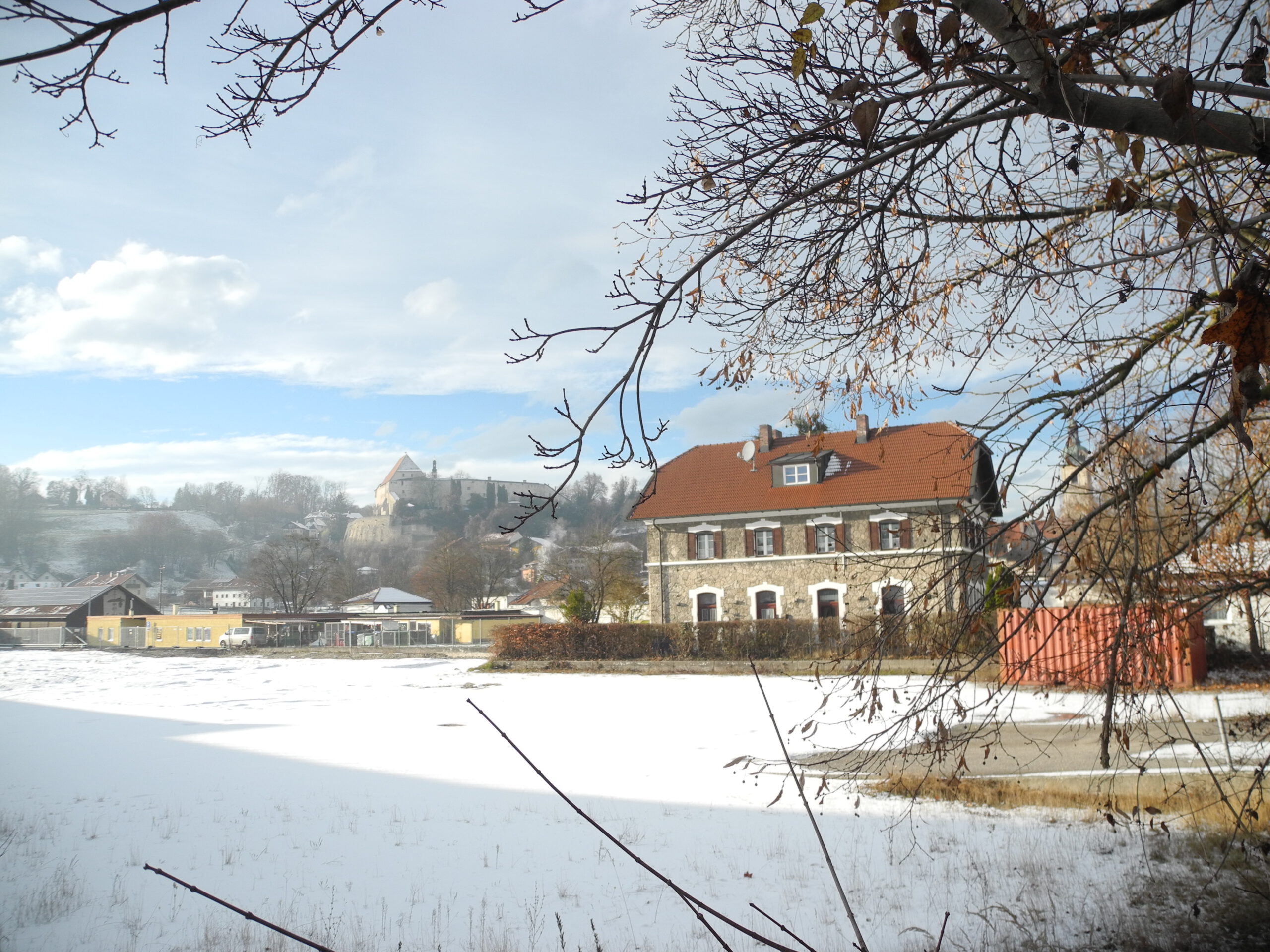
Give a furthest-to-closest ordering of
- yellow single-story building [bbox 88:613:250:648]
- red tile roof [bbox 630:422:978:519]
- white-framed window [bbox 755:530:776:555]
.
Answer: yellow single-story building [bbox 88:613:250:648]
white-framed window [bbox 755:530:776:555]
red tile roof [bbox 630:422:978:519]

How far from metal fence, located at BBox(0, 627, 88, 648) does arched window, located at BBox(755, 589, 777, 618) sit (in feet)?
150

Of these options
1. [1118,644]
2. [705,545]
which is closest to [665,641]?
[705,545]

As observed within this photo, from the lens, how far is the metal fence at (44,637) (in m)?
56.3

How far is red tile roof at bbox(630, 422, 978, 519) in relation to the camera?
106 feet

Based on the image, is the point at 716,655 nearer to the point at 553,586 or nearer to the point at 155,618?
the point at 553,586

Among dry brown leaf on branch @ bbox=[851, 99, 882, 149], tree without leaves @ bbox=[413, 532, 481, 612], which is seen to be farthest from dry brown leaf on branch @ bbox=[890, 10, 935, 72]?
tree without leaves @ bbox=[413, 532, 481, 612]

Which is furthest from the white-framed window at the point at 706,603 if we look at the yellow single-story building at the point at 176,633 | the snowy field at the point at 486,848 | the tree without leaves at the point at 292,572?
the tree without leaves at the point at 292,572

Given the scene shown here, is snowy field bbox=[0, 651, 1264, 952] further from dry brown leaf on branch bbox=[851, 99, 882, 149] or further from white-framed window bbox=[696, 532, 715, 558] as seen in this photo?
white-framed window bbox=[696, 532, 715, 558]

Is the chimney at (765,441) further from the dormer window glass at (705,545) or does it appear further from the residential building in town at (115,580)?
the residential building in town at (115,580)

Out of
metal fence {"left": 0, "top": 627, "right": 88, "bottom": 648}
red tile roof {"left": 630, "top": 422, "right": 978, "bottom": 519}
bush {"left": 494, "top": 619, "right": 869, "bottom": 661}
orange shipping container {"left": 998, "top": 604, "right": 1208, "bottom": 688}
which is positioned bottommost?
metal fence {"left": 0, "top": 627, "right": 88, "bottom": 648}

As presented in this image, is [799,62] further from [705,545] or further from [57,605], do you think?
[57,605]

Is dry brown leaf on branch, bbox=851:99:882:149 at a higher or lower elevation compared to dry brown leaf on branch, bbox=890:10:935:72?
lower

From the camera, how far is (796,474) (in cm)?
3462

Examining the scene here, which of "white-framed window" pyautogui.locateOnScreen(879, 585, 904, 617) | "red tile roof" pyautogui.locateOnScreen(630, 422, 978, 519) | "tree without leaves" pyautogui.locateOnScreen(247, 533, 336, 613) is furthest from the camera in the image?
"tree without leaves" pyautogui.locateOnScreen(247, 533, 336, 613)
